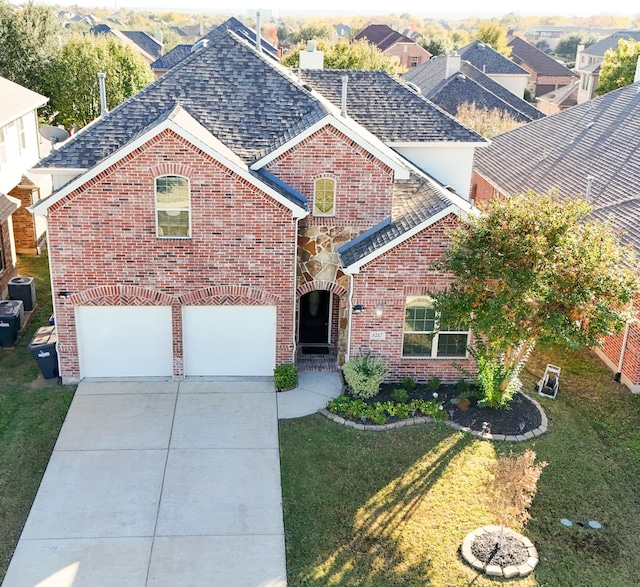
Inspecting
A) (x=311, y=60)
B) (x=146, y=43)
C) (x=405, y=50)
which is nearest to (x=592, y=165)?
(x=311, y=60)

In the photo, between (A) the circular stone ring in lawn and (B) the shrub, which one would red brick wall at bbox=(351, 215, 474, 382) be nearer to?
(B) the shrub

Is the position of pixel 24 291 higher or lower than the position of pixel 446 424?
higher

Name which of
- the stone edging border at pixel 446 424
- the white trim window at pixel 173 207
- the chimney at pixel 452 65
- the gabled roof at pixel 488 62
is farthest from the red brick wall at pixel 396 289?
the gabled roof at pixel 488 62

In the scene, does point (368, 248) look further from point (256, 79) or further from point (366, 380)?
point (256, 79)

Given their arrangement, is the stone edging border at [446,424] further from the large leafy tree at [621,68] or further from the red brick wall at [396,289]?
the large leafy tree at [621,68]

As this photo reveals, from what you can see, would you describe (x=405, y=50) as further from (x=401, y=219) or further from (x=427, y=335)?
(x=427, y=335)

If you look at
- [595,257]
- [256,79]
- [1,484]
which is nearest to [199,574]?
[1,484]

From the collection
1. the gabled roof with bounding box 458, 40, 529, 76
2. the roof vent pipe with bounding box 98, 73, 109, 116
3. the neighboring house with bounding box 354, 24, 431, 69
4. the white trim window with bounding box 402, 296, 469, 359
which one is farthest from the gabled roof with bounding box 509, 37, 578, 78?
the white trim window with bounding box 402, 296, 469, 359
